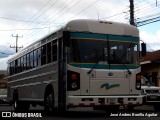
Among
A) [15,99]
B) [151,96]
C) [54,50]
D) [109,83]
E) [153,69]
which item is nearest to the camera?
[109,83]

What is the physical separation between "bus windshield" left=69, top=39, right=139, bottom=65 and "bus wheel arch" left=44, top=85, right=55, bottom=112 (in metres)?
1.95

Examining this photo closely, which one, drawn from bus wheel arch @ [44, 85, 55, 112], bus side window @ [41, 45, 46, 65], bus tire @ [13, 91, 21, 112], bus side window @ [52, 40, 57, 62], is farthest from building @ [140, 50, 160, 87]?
bus side window @ [52, 40, 57, 62]

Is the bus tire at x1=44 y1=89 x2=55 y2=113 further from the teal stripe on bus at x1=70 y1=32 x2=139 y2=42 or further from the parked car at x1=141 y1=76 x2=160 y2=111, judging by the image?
the parked car at x1=141 y1=76 x2=160 y2=111

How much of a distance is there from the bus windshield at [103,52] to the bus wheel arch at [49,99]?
195 cm

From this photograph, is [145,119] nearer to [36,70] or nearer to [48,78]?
[48,78]

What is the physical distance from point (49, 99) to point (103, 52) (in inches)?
113

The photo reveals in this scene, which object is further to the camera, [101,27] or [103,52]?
[101,27]

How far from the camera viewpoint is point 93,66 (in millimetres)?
14273

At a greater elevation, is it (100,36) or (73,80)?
(100,36)

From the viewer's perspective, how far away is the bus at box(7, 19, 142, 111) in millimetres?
14094

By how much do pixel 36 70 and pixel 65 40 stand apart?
4545 millimetres

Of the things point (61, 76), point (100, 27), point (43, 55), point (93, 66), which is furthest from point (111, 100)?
point (43, 55)

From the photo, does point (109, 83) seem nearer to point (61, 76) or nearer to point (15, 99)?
point (61, 76)

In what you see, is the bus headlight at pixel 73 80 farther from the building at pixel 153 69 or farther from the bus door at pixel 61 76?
the building at pixel 153 69
